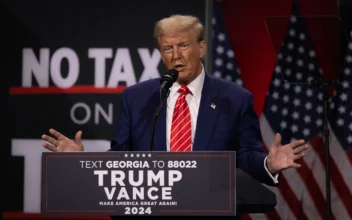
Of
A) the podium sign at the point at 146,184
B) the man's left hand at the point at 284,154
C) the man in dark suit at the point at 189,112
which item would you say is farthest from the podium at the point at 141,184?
the man in dark suit at the point at 189,112

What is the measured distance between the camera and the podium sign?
1.99 m

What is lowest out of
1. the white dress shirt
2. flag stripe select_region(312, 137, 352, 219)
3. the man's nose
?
flag stripe select_region(312, 137, 352, 219)

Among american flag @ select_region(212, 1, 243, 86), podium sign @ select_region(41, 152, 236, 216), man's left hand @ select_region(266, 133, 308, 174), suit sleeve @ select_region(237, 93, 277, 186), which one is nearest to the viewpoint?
podium sign @ select_region(41, 152, 236, 216)

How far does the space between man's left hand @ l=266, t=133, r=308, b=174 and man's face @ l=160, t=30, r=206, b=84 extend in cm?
64

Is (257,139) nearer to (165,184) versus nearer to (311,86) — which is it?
(165,184)

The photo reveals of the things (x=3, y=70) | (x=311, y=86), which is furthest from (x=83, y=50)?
(x=311, y=86)

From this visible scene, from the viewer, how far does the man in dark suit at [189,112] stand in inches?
105

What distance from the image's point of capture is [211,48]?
15.4ft

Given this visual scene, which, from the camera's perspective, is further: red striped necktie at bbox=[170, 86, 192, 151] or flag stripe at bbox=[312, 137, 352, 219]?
flag stripe at bbox=[312, 137, 352, 219]

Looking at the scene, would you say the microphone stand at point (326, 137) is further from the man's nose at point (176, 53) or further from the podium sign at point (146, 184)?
the podium sign at point (146, 184)

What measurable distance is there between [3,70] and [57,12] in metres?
0.57

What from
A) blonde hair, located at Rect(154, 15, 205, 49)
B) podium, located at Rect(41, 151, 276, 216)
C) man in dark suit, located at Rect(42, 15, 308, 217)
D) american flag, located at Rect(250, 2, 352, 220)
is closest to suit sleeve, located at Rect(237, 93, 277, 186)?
man in dark suit, located at Rect(42, 15, 308, 217)

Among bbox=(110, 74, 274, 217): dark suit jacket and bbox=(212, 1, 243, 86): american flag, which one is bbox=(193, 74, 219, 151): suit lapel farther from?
bbox=(212, 1, 243, 86): american flag

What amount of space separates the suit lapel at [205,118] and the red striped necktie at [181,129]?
4 centimetres
